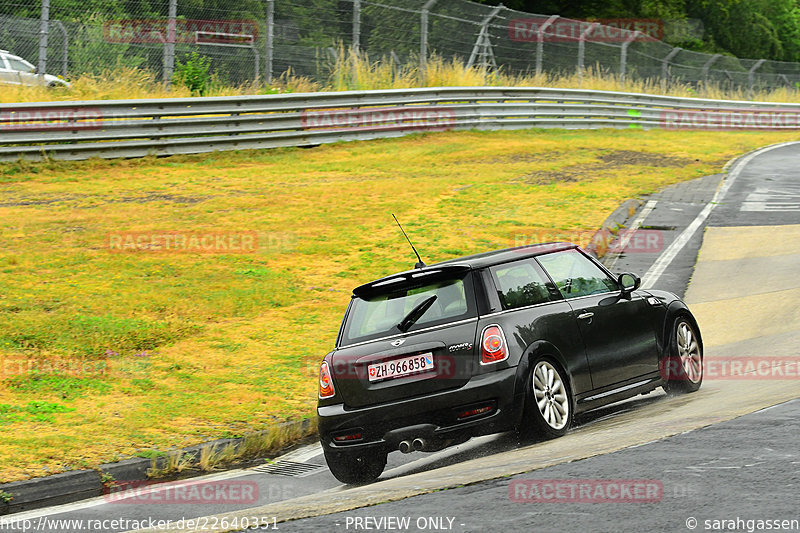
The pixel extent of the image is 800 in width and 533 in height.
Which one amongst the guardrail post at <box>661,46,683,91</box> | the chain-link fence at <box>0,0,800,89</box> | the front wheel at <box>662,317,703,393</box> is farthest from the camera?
the guardrail post at <box>661,46,683,91</box>

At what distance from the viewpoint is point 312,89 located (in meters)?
25.9

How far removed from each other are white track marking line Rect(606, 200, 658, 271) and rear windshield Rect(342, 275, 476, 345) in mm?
7326

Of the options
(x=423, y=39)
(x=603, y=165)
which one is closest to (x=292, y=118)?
(x=423, y=39)

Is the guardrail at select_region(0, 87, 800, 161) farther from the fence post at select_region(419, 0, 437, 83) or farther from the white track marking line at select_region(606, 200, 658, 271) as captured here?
the white track marking line at select_region(606, 200, 658, 271)

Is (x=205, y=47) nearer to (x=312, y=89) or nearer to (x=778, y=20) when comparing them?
(x=312, y=89)

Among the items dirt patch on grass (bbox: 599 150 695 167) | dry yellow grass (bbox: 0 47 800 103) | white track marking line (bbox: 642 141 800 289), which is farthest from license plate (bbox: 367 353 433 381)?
dirt patch on grass (bbox: 599 150 695 167)

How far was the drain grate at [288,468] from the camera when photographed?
25.9 feet

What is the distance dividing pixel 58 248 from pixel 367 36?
13660mm

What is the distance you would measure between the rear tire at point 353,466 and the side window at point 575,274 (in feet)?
6.43

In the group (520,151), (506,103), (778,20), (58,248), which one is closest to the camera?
(58,248)

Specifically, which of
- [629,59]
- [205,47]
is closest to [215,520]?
[205,47]

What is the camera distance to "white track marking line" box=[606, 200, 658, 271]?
1514 cm

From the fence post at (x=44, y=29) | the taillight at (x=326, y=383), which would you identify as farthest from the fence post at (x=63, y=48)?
the taillight at (x=326, y=383)

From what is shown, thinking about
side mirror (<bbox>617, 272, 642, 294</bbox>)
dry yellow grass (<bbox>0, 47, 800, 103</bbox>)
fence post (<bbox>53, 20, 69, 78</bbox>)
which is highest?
fence post (<bbox>53, 20, 69, 78</bbox>)
